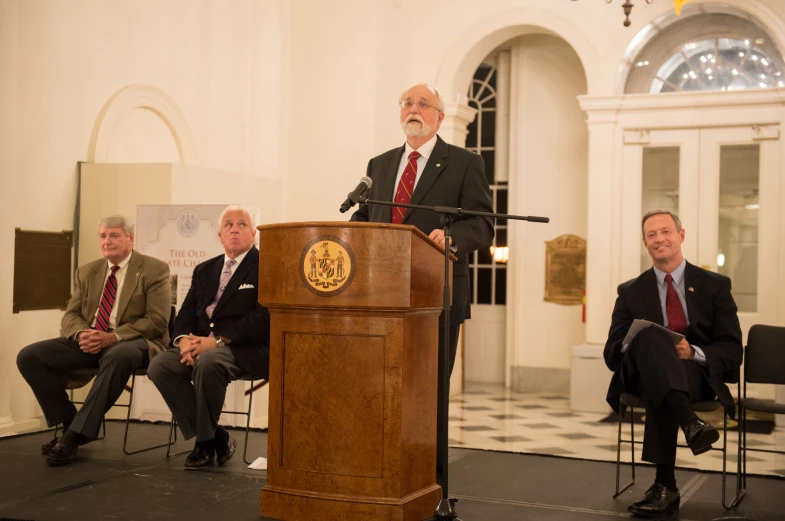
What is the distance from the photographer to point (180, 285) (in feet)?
21.5

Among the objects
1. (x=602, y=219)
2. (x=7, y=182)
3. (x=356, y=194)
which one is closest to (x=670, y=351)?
(x=356, y=194)

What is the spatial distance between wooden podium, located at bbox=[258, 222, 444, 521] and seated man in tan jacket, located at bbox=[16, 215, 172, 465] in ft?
5.86

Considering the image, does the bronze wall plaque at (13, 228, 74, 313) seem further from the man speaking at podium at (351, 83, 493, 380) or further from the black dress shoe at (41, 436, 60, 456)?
the man speaking at podium at (351, 83, 493, 380)

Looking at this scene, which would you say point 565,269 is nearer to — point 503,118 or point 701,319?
point 503,118

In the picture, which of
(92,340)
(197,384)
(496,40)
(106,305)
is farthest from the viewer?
(496,40)

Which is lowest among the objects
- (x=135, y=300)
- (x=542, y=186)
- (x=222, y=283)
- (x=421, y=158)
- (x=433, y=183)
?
(x=135, y=300)

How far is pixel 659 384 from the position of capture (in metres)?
3.88

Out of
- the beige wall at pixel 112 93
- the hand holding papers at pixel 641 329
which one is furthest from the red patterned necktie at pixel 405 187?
the beige wall at pixel 112 93

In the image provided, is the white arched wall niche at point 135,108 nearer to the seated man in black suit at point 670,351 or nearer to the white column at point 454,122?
the white column at point 454,122

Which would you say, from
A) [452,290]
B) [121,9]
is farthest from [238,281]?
A: [121,9]

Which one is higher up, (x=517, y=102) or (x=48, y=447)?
(x=517, y=102)

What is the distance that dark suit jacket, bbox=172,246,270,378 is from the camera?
4711mm

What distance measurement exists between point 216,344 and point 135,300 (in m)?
0.80

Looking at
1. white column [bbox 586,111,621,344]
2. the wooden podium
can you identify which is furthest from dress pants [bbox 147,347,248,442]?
white column [bbox 586,111,621,344]
